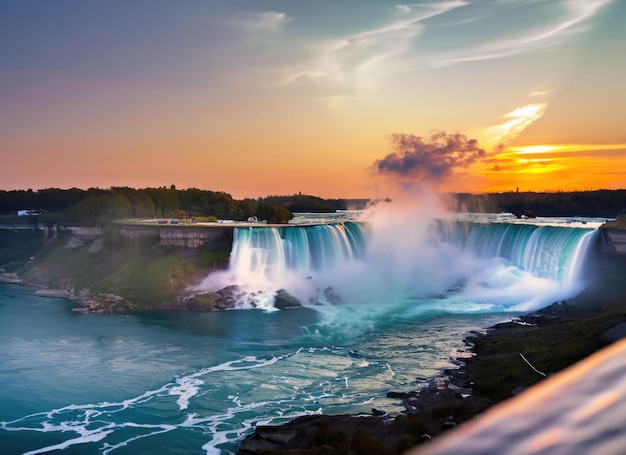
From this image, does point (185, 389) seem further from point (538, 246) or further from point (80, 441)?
point (538, 246)

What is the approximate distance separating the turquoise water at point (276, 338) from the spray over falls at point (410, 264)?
0.35 feet

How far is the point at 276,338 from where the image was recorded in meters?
24.9

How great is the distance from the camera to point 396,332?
25469mm

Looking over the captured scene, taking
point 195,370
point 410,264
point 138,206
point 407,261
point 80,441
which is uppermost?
point 138,206

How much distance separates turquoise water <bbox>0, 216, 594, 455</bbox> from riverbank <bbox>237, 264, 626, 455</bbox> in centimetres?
→ 89

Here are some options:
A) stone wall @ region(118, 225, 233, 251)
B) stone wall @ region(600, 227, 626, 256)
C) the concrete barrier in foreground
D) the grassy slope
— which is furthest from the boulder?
the concrete barrier in foreground

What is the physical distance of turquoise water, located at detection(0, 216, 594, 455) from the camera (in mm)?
15453

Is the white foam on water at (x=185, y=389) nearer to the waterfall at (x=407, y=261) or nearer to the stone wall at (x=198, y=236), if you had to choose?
the waterfall at (x=407, y=261)

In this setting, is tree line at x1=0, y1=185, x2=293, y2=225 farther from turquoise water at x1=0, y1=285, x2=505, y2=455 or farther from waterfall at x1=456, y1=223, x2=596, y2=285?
turquoise water at x1=0, y1=285, x2=505, y2=455

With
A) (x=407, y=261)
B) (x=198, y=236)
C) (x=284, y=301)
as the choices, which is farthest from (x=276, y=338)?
(x=407, y=261)

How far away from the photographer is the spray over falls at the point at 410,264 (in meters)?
33.7

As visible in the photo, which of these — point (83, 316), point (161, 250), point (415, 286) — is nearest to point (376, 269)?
point (415, 286)

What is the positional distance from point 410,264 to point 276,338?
767 inches

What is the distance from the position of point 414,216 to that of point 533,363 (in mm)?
31189
